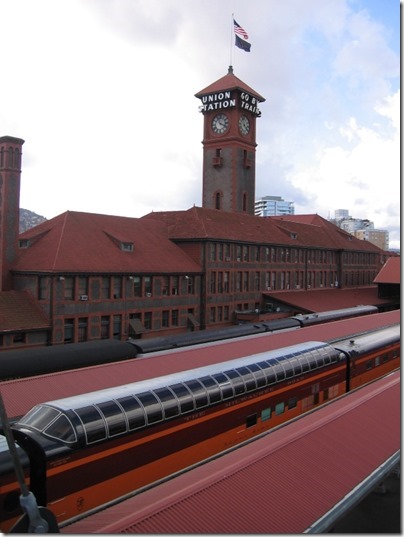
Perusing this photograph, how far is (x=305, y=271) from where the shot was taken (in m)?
63.0

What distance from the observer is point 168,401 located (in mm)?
15547

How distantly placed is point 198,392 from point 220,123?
53009 millimetres

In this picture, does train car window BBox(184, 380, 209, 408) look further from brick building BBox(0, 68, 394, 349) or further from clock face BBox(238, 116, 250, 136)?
clock face BBox(238, 116, 250, 136)

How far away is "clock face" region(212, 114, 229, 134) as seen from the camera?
63.9 m

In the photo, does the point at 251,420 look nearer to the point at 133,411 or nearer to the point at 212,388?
the point at 212,388

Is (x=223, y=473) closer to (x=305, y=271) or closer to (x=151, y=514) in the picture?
(x=151, y=514)

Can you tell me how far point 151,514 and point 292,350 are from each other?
49.0 ft

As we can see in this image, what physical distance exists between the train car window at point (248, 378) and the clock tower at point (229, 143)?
44744 millimetres

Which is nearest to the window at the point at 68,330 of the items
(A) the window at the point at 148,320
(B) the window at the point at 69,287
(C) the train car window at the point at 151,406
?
(B) the window at the point at 69,287

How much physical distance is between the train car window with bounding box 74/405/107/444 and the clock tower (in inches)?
2006

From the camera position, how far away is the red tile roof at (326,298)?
53.8m

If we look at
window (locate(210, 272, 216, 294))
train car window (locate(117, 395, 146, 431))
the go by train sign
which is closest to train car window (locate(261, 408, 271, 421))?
train car window (locate(117, 395, 146, 431))

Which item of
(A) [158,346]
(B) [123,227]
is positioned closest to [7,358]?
(A) [158,346]

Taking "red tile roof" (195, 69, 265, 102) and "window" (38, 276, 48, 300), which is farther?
"red tile roof" (195, 69, 265, 102)
